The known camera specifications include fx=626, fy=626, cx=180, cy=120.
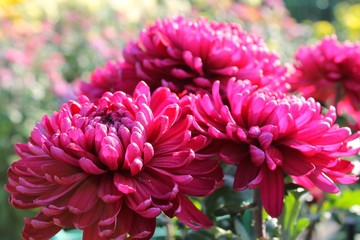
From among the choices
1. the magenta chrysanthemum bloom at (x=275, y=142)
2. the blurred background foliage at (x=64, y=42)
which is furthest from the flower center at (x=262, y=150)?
the blurred background foliage at (x=64, y=42)

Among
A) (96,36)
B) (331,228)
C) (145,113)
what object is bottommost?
(331,228)

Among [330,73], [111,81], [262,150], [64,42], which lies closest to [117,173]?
[262,150]

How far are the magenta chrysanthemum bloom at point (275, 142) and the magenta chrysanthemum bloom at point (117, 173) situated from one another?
3cm

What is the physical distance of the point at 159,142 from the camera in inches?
25.6

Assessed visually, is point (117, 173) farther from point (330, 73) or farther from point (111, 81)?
point (330, 73)

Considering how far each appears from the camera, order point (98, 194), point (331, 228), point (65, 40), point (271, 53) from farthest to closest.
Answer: point (65, 40), point (331, 228), point (271, 53), point (98, 194)

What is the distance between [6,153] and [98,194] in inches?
92.8

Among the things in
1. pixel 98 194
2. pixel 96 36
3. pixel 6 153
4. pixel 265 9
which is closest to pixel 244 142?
pixel 98 194

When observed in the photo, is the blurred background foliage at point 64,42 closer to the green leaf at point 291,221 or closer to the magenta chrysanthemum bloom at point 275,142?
the green leaf at point 291,221

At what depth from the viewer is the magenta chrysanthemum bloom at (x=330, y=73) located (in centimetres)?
100

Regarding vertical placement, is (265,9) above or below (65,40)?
below

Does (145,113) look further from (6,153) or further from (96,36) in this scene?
(96,36)

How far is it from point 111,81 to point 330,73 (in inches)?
14.2

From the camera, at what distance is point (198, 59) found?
775 mm
